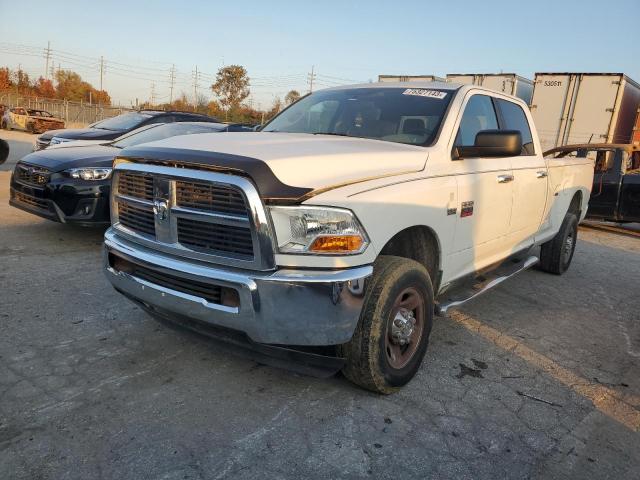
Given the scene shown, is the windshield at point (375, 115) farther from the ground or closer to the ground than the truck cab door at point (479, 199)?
farther from the ground

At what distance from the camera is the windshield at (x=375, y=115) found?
355cm

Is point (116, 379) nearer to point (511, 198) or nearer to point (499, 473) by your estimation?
point (499, 473)

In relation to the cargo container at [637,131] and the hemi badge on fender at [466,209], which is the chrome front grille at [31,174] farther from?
the cargo container at [637,131]

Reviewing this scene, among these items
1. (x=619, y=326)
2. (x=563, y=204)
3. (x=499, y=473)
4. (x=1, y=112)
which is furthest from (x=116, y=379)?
(x=1, y=112)

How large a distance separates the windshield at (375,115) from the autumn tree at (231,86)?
41.6m

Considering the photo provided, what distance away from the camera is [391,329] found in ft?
9.55

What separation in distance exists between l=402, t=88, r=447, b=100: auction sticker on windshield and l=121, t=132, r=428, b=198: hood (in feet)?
2.13

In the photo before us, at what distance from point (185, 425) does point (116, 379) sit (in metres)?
0.66

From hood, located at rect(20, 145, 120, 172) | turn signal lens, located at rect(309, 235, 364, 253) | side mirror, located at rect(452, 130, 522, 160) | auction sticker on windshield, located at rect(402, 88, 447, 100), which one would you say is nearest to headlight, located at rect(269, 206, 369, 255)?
turn signal lens, located at rect(309, 235, 364, 253)

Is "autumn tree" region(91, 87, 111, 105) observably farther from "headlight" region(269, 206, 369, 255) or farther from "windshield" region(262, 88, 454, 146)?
"headlight" region(269, 206, 369, 255)

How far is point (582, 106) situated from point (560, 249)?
1150cm

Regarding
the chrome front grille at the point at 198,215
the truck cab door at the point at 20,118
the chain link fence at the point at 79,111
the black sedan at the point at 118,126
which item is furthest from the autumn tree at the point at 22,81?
the chrome front grille at the point at 198,215

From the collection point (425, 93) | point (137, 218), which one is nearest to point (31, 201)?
point (137, 218)

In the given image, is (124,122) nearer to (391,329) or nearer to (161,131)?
(161,131)
